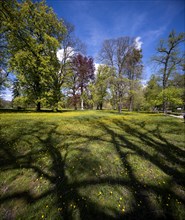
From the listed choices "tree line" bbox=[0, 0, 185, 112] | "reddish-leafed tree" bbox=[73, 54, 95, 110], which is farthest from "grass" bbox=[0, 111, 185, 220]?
"reddish-leafed tree" bbox=[73, 54, 95, 110]

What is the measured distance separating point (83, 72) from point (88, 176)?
2643 centimetres

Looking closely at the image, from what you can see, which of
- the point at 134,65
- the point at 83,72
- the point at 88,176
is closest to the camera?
the point at 88,176

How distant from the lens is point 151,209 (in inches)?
108

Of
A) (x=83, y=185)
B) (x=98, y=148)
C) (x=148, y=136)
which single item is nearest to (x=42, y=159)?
(x=83, y=185)

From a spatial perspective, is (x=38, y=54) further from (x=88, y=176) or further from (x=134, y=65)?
(x=134, y=65)

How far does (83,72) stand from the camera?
2723 cm

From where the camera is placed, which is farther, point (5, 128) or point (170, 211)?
point (5, 128)

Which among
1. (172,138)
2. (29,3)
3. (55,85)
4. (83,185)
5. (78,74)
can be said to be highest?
(29,3)

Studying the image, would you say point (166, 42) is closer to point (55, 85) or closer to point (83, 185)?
point (55, 85)

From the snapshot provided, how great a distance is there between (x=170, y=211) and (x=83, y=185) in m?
2.33

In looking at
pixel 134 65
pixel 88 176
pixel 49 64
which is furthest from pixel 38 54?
pixel 134 65

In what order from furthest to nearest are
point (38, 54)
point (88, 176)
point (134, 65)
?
1. point (134, 65)
2. point (38, 54)
3. point (88, 176)

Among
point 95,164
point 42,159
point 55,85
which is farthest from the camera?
point 55,85

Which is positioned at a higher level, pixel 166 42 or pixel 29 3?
pixel 29 3
